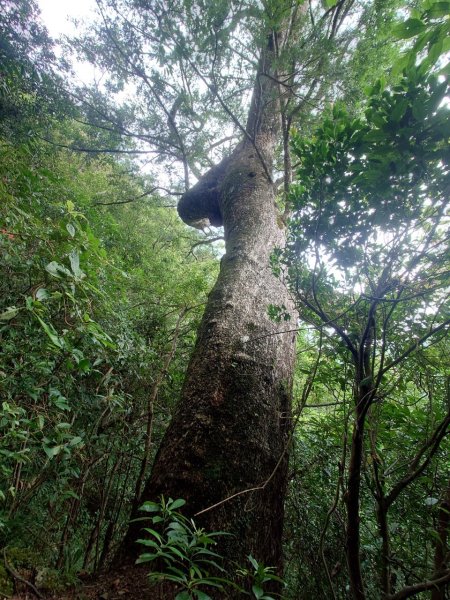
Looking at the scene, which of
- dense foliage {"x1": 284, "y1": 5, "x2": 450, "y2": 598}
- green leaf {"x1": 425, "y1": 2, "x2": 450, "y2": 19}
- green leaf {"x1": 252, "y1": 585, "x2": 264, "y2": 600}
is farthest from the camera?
dense foliage {"x1": 284, "y1": 5, "x2": 450, "y2": 598}

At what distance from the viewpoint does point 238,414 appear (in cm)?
173

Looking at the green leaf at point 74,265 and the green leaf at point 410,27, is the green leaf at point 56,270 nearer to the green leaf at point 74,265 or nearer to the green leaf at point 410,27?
the green leaf at point 74,265

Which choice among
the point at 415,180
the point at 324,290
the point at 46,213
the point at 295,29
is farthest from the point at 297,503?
the point at 295,29

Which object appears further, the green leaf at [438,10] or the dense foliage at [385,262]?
the dense foliage at [385,262]

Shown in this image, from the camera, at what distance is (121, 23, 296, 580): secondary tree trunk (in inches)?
55.5

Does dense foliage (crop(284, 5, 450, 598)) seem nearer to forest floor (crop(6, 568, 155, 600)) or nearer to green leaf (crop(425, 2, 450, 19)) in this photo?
green leaf (crop(425, 2, 450, 19))

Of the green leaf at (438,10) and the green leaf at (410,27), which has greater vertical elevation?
the green leaf at (410,27)

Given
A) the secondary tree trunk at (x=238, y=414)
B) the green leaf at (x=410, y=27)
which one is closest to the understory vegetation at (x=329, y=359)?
the green leaf at (x=410, y=27)

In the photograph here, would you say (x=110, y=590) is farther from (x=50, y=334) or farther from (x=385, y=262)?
(x=385, y=262)

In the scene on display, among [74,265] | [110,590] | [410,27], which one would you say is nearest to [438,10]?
[410,27]

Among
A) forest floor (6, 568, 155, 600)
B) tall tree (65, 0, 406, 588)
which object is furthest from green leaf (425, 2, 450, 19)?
forest floor (6, 568, 155, 600)

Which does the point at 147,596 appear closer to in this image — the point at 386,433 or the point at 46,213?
the point at 386,433

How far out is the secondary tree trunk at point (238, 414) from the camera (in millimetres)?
1410

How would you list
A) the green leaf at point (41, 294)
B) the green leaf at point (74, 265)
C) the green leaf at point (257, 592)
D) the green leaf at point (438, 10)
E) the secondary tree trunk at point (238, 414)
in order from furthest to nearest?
the secondary tree trunk at point (238, 414) < the green leaf at point (74, 265) < the green leaf at point (41, 294) < the green leaf at point (438, 10) < the green leaf at point (257, 592)
